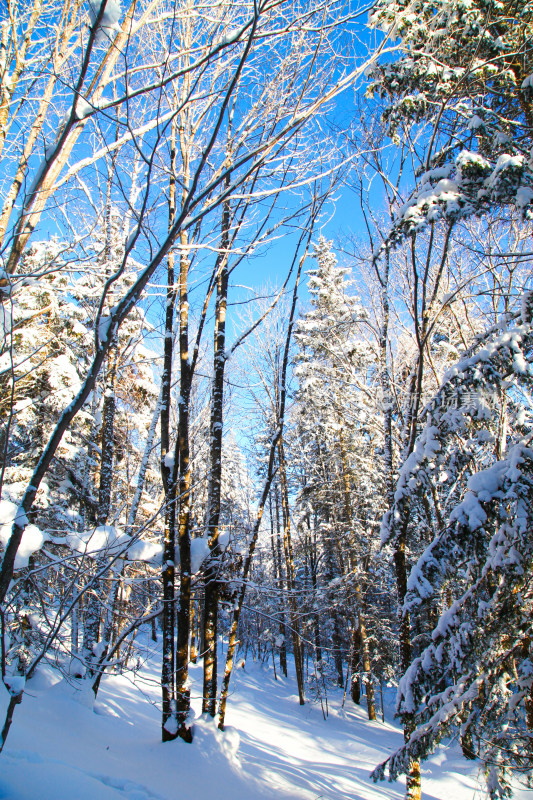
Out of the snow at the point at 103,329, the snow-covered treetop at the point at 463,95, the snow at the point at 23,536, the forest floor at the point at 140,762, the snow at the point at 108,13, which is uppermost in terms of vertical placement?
the snow-covered treetop at the point at 463,95

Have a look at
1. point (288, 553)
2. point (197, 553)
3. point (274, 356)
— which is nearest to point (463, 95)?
point (274, 356)

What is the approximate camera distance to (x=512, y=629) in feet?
11.9

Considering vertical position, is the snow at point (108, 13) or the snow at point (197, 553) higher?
the snow at point (108, 13)

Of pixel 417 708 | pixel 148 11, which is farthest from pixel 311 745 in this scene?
pixel 148 11

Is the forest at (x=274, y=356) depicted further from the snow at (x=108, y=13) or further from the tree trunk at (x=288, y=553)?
the tree trunk at (x=288, y=553)

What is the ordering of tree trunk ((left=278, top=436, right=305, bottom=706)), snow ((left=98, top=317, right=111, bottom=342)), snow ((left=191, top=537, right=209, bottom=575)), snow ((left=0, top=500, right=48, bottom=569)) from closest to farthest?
snow ((left=98, top=317, right=111, bottom=342))
snow ((left=0, top=500, right=48, bottom=569))
snow ((left=191, top=537, right=209, bottom=575))
tree trunk ((left=278, top=436, right=305, bottom=706))

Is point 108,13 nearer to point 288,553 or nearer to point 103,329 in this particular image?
point 103,329

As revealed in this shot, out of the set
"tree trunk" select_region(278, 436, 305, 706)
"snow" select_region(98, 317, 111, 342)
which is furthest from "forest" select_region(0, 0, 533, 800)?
"tree trunk" select_region(278, 436, 305, 706)

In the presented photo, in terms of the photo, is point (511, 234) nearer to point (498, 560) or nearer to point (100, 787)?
point (498, 560)

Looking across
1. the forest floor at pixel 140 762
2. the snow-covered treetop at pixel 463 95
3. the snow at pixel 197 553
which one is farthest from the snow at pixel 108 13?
the snow at pixel 197 553

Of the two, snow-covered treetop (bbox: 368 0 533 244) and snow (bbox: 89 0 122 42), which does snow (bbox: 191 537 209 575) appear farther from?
snow (bbox: 89 0 122 42)

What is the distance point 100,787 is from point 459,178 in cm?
538

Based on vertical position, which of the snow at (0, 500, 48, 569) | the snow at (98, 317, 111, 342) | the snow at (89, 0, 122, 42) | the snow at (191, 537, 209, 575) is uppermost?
the snow at (89, 0, 122, 42)

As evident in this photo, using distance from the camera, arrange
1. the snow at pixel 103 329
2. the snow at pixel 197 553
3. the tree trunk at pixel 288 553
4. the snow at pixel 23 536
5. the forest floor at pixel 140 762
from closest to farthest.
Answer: the snow at pixel 103 329, the snow at pixel 23 536, the forest floor at pixel 140 762, the snow at pixel 197 553, the tree trunk at pixel 288 553
